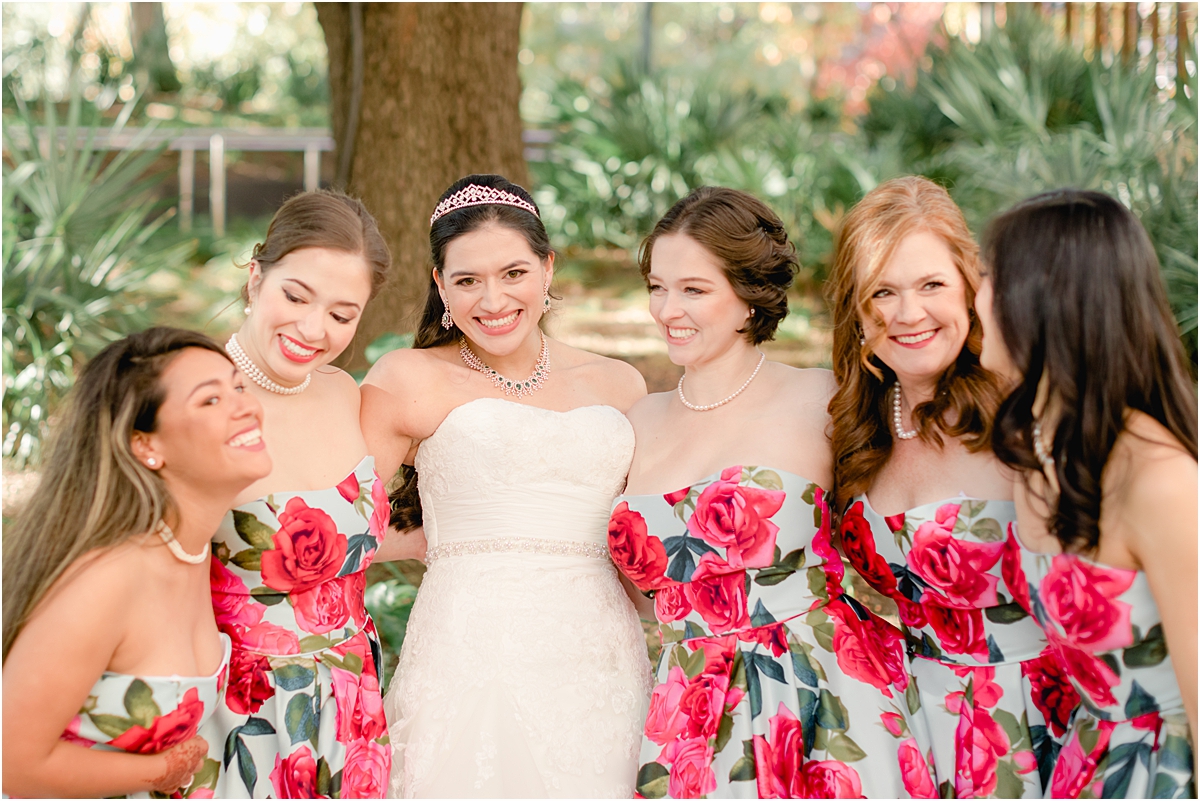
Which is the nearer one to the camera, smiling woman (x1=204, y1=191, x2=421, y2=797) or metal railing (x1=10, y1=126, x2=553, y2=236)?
smiling woman (x1=204, y1=191, x2=421, y2=797)

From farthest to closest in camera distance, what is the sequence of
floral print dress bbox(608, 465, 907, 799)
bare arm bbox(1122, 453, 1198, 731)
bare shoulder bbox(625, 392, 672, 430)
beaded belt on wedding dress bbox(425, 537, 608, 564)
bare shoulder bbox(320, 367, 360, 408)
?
bare shoulder bbox(625, 392, 672, 430)
beaded belt on wedding dress bbox(425, 537, 608, 564)
bare shoulder bbox(320, 367, 360, 408)
floral print dress bbox(608, 465, 907, 799)
bare arm bbox(1122, 453, 1198, 731)

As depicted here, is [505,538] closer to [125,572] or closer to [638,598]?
[638,598]

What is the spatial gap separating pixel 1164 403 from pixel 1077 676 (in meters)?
0.69

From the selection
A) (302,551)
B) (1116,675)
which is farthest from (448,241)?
(1116,675)

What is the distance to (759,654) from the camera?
9.73 ft

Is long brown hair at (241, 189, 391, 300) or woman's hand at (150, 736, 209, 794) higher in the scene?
long brown hair at (241, 189, 391, 300)

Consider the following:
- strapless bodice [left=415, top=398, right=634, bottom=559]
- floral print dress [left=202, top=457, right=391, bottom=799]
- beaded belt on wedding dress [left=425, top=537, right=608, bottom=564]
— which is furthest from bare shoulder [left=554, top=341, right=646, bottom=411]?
floral print dress [left=202, top=457, right=391, bottom=799]

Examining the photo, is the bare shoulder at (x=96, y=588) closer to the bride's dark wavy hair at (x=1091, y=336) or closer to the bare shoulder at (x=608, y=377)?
the bare shoulder at (x=608, y=377)

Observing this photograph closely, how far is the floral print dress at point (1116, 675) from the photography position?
236 centimetres

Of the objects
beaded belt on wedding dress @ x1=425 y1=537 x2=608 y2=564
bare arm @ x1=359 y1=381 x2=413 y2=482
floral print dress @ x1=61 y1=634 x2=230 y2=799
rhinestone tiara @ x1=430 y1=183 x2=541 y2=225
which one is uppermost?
rhinestone tiara @ x1=430 y1=183 x2=541 y2=225

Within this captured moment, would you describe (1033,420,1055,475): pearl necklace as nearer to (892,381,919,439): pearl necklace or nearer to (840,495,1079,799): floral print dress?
(840,495,1079,799): floral print dress

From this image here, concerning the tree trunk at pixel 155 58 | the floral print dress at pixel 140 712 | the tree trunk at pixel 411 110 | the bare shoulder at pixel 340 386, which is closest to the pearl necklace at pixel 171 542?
the floral print dress at pixel 140 712

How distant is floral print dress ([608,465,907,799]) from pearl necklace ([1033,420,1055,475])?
2.28 ft

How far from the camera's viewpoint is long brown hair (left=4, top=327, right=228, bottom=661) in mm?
→ 2387
